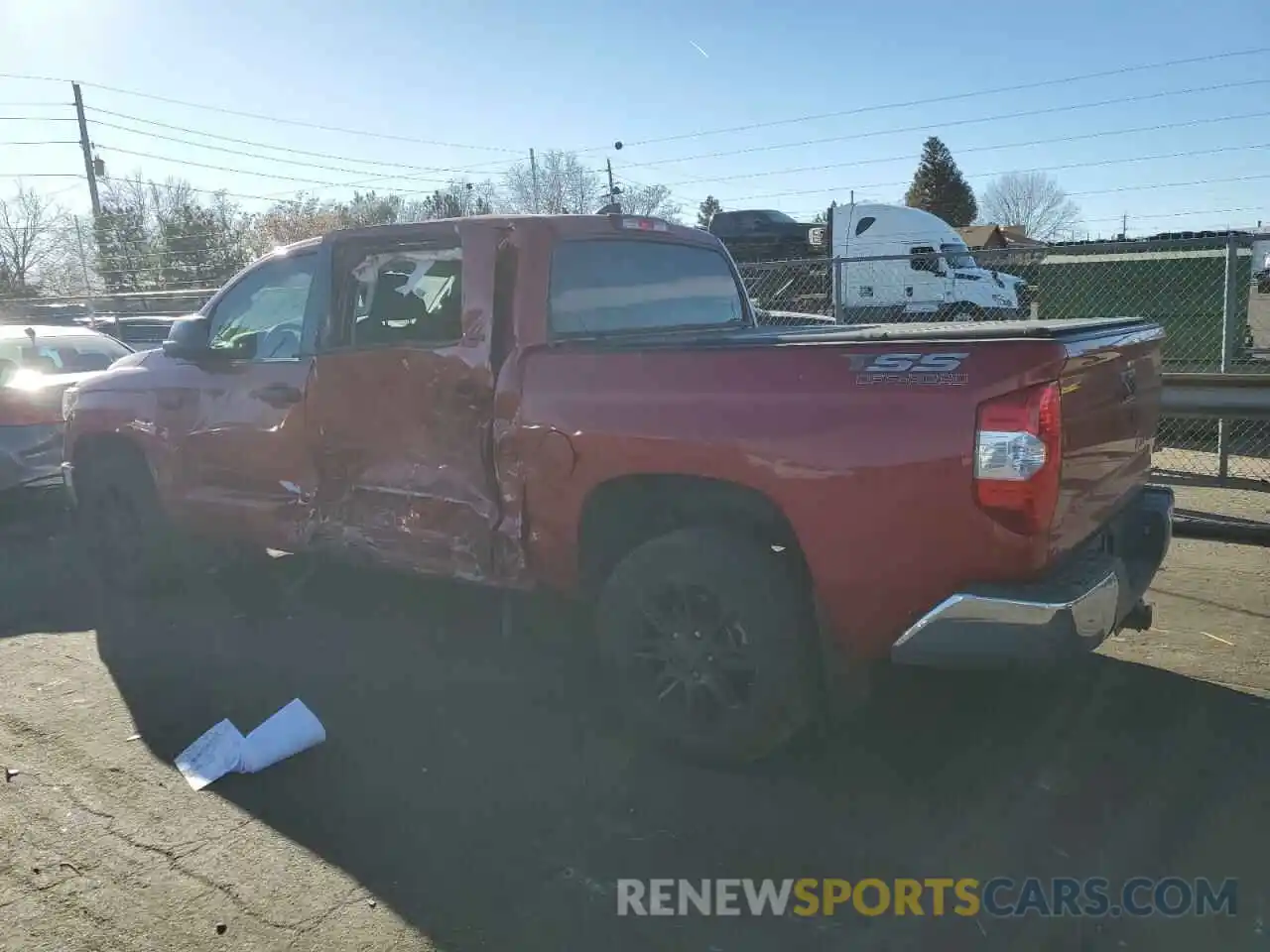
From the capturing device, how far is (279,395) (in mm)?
4926

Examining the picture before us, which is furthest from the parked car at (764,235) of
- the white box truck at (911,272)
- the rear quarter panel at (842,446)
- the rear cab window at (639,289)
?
the rear quarter panel at (842,446)

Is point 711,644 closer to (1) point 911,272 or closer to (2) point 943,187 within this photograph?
(1) point 911,272

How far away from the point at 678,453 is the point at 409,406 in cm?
143

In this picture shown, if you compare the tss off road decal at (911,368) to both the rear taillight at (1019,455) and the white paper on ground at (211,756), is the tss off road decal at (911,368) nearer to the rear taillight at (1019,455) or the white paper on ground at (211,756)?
the rear taillight at (1019,455)

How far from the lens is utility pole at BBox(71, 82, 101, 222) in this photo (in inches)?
1501

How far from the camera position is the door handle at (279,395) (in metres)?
4.85

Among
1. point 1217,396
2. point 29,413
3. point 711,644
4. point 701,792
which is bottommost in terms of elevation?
point 701,792

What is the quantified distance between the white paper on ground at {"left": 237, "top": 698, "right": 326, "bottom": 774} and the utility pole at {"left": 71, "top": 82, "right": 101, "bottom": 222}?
39.3 metres

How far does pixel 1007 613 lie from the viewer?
2.89 m

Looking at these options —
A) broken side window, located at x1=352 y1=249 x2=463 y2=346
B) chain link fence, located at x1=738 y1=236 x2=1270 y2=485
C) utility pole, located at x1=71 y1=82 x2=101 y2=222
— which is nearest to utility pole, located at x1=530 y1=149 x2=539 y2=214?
utility pole, located at x1=71 y1=82 x2=101 y2=222

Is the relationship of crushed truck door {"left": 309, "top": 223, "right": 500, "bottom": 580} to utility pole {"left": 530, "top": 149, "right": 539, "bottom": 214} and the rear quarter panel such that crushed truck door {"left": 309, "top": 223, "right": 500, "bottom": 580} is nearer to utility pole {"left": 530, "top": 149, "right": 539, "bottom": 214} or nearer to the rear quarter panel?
the rear quarter panel

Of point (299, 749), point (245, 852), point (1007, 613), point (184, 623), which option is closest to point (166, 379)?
point (184, 623)

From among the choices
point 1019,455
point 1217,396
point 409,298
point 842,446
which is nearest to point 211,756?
point 409,298

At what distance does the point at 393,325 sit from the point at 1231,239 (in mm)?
5705
